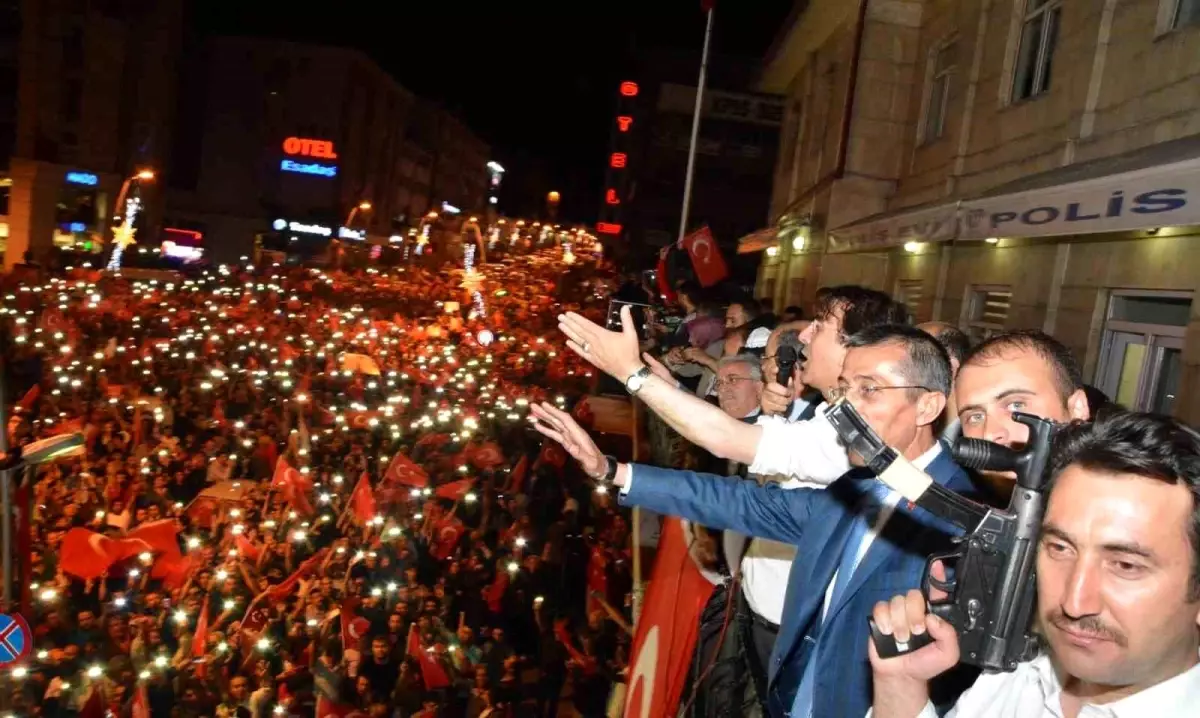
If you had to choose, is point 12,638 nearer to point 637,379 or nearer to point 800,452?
point 637,379

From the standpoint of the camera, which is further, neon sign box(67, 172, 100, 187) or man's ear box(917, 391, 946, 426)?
neon sign box(67, 172, 100, 187)

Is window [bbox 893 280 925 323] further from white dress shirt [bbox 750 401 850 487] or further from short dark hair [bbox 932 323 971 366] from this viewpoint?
white dress shirt [bbox 750 401 850 487]

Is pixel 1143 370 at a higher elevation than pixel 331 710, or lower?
higher

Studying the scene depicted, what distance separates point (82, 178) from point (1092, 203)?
43.9m

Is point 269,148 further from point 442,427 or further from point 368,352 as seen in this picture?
point 442,427

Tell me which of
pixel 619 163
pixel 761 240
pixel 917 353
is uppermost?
pixel 619 163

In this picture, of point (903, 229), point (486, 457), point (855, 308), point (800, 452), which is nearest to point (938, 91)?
point (903, 229)

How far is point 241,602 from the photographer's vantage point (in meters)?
8.16

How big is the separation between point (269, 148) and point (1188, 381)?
57.5 metres

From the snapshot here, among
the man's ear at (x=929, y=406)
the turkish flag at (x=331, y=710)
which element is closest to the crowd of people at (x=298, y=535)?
the turkish flag at (x=331, y=710)

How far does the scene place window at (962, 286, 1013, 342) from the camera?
32.3ft

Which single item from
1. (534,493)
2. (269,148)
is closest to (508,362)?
(534,493)

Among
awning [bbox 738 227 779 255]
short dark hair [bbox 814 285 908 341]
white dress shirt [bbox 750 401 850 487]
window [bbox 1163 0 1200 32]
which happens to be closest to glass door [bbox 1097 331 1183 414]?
window [bbox 1163 0 1200 32]

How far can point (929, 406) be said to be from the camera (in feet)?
9.23
